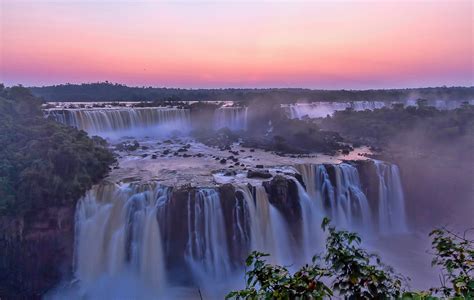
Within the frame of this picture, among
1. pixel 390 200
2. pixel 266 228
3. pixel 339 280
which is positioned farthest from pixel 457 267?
pixel 390 200

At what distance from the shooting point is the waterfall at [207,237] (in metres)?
13.3

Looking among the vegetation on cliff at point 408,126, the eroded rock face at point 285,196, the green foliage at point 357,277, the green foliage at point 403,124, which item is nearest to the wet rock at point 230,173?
the eroded rock face at point 285,196

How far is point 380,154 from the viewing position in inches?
878

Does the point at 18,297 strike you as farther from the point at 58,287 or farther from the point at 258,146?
the point at 258,146

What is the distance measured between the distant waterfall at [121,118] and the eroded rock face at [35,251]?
1421cm

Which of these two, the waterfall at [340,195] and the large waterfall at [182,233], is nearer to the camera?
the large waterfall at [182,233]

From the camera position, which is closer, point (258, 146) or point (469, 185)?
point (469, 185)

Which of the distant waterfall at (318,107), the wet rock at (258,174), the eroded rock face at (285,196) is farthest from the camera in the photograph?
the distant waterfall at (318,107)

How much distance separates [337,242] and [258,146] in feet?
72.3

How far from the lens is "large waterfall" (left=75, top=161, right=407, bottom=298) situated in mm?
12891

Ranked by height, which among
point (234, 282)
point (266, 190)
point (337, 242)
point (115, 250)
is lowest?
point (234, 282)

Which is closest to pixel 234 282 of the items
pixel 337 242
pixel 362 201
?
pixel 362 201

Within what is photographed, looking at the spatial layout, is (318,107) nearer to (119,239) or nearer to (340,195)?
(340,195)

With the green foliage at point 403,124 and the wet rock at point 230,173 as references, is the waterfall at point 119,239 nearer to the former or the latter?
the wet rock at point 230,173
